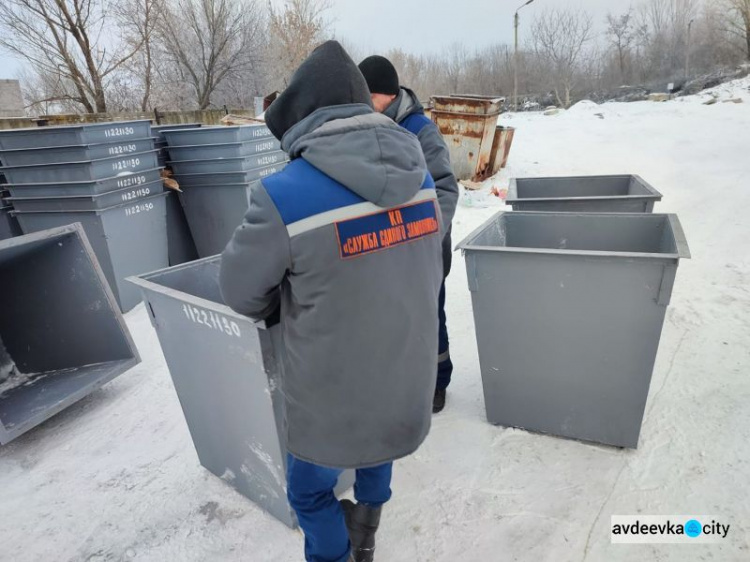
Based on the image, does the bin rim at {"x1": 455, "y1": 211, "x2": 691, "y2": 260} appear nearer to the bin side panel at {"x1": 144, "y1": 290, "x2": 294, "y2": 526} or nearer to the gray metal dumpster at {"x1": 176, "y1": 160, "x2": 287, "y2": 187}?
the bin side panel at {"x1": 144, "y1": 290, "x2": 294, "y2": 526}

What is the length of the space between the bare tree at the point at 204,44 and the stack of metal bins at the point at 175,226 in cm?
1171

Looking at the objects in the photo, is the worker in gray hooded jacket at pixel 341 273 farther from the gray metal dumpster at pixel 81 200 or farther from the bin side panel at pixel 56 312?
the gray metal dumpster at pixel 81 200

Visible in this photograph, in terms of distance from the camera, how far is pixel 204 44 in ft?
51.0

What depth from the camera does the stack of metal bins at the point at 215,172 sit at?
4562mm

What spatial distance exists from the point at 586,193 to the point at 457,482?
101 inches

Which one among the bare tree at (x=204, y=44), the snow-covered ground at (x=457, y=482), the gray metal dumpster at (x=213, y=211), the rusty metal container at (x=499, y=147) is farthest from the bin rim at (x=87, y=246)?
the bare tree at (x=204, y=44)

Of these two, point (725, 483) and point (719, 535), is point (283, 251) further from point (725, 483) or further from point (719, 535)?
point (725, 483)

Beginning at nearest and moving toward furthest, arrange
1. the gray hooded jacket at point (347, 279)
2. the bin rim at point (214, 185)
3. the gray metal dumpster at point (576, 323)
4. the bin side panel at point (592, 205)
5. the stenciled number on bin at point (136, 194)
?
the gray hooded jacket at point (347, 279) < the gray metal dumpster at point (576, 323) < the bin side panel at point (592, 205) < the stenciled number on bin at point (136, 194) < the bin rim at point (214, 185)

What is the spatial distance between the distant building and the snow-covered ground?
352 inches

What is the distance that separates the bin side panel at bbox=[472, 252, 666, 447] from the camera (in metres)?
1.94

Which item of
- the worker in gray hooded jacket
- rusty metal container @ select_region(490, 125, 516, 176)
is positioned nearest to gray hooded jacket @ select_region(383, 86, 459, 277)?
the worker in gray hooded jacket

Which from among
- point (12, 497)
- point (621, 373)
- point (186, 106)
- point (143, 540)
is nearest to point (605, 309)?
point (621, 373)

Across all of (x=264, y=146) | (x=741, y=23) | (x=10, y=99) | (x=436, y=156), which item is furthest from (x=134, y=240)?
(x=741, y=23)

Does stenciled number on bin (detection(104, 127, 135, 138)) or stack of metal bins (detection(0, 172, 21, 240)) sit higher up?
stenciled number on bin (detection(104, 127, 135, 138))
